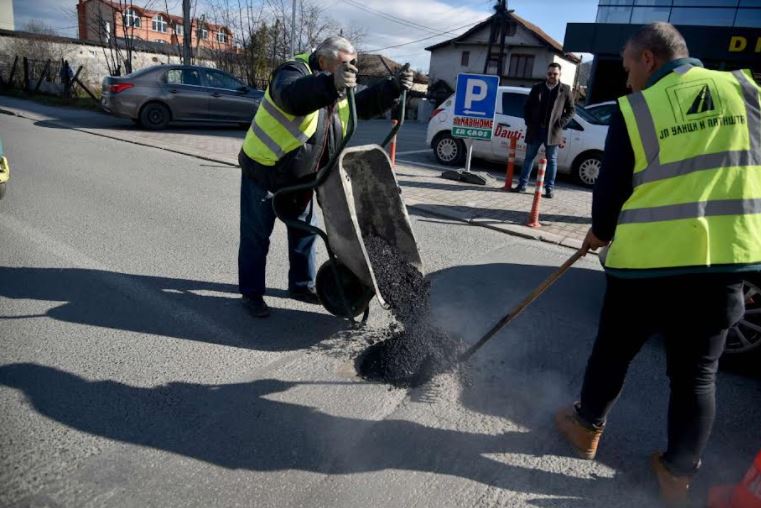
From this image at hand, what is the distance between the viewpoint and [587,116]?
9.38 meters

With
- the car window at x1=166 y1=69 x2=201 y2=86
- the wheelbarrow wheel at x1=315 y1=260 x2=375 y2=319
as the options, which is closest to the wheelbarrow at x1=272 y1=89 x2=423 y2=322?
the wheelbarrow wheel at x1=315 y1=260 x2=375 y2=319

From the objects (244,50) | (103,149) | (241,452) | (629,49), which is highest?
(244,50)

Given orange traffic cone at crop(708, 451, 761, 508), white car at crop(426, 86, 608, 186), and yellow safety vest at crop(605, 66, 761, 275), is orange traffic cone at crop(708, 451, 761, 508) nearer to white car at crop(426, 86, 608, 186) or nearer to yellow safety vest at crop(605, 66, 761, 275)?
yellow safety vest at crop(605, 66, 761, 275)

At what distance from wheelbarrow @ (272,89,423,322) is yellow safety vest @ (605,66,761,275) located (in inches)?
58.0

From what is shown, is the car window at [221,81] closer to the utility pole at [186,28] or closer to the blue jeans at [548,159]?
the utility pole at [186,28]

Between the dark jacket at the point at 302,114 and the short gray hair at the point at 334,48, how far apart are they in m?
0.09

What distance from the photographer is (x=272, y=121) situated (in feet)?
10.6

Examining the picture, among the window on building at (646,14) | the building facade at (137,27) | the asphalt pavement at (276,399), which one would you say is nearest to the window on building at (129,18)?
the building facade at (137,27)

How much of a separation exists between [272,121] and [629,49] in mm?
1991

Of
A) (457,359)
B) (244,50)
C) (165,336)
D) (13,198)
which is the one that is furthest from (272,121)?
(244,50)

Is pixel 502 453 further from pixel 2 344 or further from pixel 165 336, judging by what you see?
pixel 2 344

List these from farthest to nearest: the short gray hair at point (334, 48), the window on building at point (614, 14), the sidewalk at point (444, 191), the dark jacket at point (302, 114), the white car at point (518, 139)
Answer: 1. the window on building at point (614, 14)
2. the white car at point (518, 139)
3. the sidewalk at point (444, 191)
4. the short gray hair at point (334, 48)
5. the dark jacket at point (302, 114)

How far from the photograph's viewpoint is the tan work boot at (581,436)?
8.18ft

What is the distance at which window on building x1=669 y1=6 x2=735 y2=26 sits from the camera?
59.7 feet
